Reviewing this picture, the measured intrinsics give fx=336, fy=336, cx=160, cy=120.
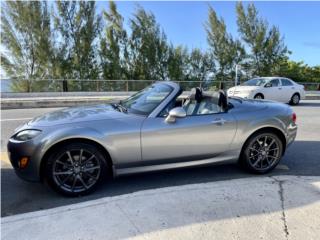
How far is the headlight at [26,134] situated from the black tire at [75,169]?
1.03ft

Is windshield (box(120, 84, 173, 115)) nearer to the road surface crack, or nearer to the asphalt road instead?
the asphalt road

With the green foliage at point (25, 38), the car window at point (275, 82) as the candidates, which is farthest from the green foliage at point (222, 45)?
the car window at point (275, 82)

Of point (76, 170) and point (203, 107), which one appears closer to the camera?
point (76, 170)

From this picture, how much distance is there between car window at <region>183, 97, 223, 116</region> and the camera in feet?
15.2

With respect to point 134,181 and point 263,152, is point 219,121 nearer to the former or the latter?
point 263,152

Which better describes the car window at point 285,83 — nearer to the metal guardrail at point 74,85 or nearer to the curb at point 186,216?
the metal guardrail at point 74,85

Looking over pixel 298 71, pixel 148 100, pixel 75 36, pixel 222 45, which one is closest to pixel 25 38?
pixel 75 36

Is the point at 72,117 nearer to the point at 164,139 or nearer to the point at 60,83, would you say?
the point at 164,139

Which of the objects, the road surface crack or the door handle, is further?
the door handle

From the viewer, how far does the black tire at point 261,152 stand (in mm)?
4867

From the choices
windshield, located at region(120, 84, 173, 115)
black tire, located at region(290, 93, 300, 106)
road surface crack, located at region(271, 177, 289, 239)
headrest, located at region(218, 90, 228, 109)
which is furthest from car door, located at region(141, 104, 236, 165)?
black tire, located at region(290, 93, 300, 106)

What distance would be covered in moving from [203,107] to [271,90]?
13102 mm

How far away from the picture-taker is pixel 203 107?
4.74 meters

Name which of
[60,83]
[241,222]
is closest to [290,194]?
[241,222]
